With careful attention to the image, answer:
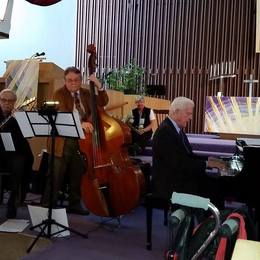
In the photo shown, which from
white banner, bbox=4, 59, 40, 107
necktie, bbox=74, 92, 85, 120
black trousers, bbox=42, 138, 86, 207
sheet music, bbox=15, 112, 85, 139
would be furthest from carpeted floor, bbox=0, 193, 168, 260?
white banner, bbox=4, 59, 40, 107

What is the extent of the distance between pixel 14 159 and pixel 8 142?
0.23m

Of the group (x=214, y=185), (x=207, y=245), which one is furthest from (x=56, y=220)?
(x=207, y=245)

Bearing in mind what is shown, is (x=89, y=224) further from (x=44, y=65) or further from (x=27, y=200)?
(x=44, y=65)

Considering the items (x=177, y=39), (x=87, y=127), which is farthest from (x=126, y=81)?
(x=87, y=127)

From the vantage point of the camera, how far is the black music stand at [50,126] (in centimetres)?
353

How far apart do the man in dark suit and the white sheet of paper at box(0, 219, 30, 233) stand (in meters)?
1.35

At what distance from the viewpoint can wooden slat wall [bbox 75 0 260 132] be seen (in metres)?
10.4

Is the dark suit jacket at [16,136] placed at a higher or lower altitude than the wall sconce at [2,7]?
lower

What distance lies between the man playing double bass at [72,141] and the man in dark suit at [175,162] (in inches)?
31.1

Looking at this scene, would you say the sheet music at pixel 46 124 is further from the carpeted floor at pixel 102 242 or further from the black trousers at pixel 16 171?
the carpeted floor at pixel 102 242

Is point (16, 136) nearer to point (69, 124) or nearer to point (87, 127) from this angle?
point (87, 127)

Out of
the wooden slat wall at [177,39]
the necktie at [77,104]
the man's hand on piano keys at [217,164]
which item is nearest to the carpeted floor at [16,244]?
the necktie at [77,104]

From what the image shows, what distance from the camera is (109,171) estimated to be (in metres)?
3.86

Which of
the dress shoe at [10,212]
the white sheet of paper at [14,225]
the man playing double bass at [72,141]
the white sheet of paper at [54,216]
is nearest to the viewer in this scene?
the white sheet of paper at [54,216]
